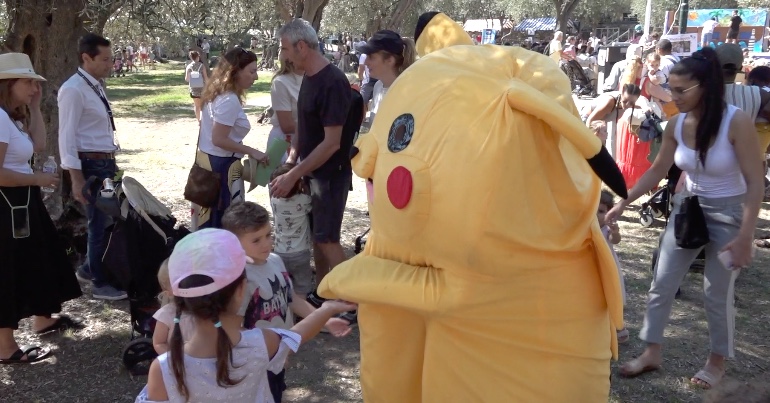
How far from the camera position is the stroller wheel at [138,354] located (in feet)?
13.9

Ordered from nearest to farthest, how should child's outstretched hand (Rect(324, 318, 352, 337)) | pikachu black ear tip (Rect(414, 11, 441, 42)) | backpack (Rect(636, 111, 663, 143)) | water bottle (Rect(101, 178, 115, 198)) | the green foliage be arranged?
child's outstretched hand (Rect(324, 318, 352, 337)) < pikachu black ear tip (Rect(414, 11, 441, 42)) < water bottle (Rect(101, 178, 115, 198)) < backpack (Rect(636, 111, 663, 143)) < the green foliage

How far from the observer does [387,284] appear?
2459mm

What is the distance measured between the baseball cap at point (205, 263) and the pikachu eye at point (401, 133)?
65 cm

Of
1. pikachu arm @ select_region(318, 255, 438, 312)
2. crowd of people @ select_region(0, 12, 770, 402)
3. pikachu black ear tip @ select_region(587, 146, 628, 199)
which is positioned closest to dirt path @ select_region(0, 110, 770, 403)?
crowd of people @ select_region(0, 12, 770, 402)

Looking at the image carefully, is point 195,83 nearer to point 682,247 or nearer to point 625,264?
point 625,264

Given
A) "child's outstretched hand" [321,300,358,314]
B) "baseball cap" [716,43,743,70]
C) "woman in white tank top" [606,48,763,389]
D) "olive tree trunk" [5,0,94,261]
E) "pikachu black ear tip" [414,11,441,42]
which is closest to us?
"child's outstretched hand" [321,300,358,314]

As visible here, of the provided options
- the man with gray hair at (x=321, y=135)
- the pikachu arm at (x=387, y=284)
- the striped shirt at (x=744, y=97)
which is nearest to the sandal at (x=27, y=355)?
the man with gray hair at (x=321, y=135)

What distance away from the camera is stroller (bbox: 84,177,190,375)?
14.6 feet

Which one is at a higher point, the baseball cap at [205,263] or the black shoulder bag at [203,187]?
the baseball cap at [205,263]

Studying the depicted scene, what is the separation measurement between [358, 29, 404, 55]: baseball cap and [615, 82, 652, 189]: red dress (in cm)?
440

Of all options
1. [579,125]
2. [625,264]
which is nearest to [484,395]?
[579,125]

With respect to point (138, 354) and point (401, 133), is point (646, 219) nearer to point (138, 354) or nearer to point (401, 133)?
point (138, 354)

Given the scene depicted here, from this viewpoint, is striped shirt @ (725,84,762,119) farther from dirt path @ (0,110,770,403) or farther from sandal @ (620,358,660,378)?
sandal @ (620,358,660,378)

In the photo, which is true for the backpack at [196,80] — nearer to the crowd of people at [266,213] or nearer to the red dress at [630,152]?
the crowd of people at [266,213]
